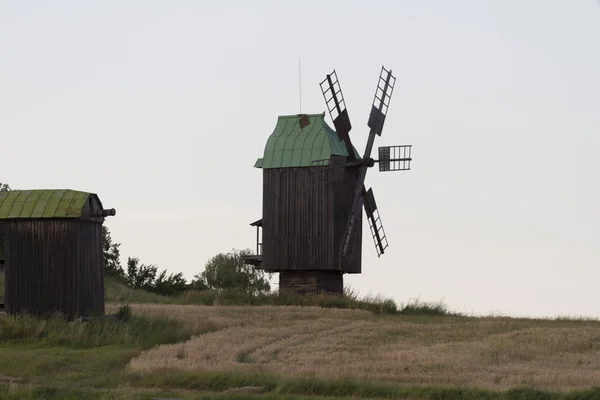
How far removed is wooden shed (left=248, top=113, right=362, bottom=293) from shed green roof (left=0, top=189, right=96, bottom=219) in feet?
46.7

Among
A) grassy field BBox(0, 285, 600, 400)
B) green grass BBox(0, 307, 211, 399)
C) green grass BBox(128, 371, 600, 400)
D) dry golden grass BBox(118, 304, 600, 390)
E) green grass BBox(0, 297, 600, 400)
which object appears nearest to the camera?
green grass BBox(128, 371, 600, 400)

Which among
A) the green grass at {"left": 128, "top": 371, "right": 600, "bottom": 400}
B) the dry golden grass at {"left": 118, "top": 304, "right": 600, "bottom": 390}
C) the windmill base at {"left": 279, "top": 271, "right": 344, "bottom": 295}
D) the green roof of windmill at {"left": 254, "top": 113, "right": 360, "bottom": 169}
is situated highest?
the green roof of windmill at {"left": 254, "top": 113, "right": 360, "bottom": 169}

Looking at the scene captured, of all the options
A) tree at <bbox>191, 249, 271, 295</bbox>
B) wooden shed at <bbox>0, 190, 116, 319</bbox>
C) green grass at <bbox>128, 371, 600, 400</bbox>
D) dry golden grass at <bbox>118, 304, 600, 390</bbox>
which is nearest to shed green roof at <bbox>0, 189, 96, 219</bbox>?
wooden shed at <bbox>0, 190, 116, 319</bbox>

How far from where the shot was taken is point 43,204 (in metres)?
36.9

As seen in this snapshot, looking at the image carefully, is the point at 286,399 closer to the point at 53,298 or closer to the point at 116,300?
the point at 53,298

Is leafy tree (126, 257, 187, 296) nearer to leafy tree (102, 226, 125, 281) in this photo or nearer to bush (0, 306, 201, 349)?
leafy tree (102, 226, 125, 281)

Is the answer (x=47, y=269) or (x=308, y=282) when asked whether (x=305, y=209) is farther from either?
(x=47, y=269)

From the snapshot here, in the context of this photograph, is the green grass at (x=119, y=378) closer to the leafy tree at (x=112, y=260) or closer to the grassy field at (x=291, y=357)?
the grassy field at (x=291, y=357)

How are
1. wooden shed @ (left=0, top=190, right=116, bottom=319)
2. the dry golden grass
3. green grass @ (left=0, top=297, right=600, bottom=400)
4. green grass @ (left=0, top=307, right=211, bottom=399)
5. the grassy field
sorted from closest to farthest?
green grass @ (left=0, top=297, right=600, bottom=400), the grassy field, green grass @ (left=0, top=307, right=211, bottom=399), the dry golden grass, wooden shed @ (left=0, top=190, right=116, bottom=319)

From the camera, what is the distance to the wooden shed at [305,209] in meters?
49.6

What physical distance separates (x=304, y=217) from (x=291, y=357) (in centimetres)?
2059

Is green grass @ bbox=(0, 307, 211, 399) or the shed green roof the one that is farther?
the shed green roof

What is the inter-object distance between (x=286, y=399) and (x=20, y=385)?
6.09 metres

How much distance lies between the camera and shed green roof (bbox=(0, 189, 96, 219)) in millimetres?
36469
